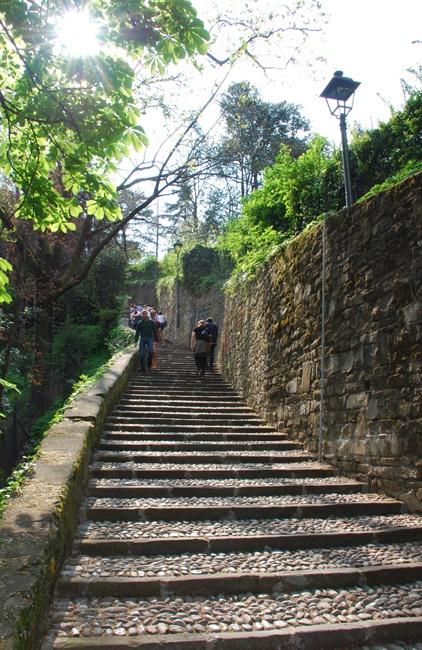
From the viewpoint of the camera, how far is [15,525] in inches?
114

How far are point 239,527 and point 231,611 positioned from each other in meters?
1.16

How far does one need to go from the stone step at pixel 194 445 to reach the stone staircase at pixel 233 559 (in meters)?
0.05

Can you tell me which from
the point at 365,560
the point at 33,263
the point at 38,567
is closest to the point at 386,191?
the point at 365,560

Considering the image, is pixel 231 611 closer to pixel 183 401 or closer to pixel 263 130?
pixel 183 401

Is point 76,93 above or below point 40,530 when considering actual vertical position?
above

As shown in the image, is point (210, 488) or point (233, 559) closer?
point (233, 559)

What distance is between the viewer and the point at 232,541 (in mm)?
3764

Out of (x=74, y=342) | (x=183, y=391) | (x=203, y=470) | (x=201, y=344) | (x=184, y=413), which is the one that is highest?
(x=74, y=342)

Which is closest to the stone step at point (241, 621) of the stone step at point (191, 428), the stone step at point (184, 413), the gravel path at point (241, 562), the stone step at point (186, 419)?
the gravel path at point (241, 562)

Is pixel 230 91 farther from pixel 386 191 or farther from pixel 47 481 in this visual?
pixel 47 481

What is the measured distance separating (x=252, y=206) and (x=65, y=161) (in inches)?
283

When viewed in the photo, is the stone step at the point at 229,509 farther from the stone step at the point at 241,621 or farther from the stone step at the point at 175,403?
the stone step at the point at 175,403

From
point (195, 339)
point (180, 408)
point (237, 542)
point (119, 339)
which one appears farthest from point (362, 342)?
point (119, 339)

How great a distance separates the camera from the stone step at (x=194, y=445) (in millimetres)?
6217
